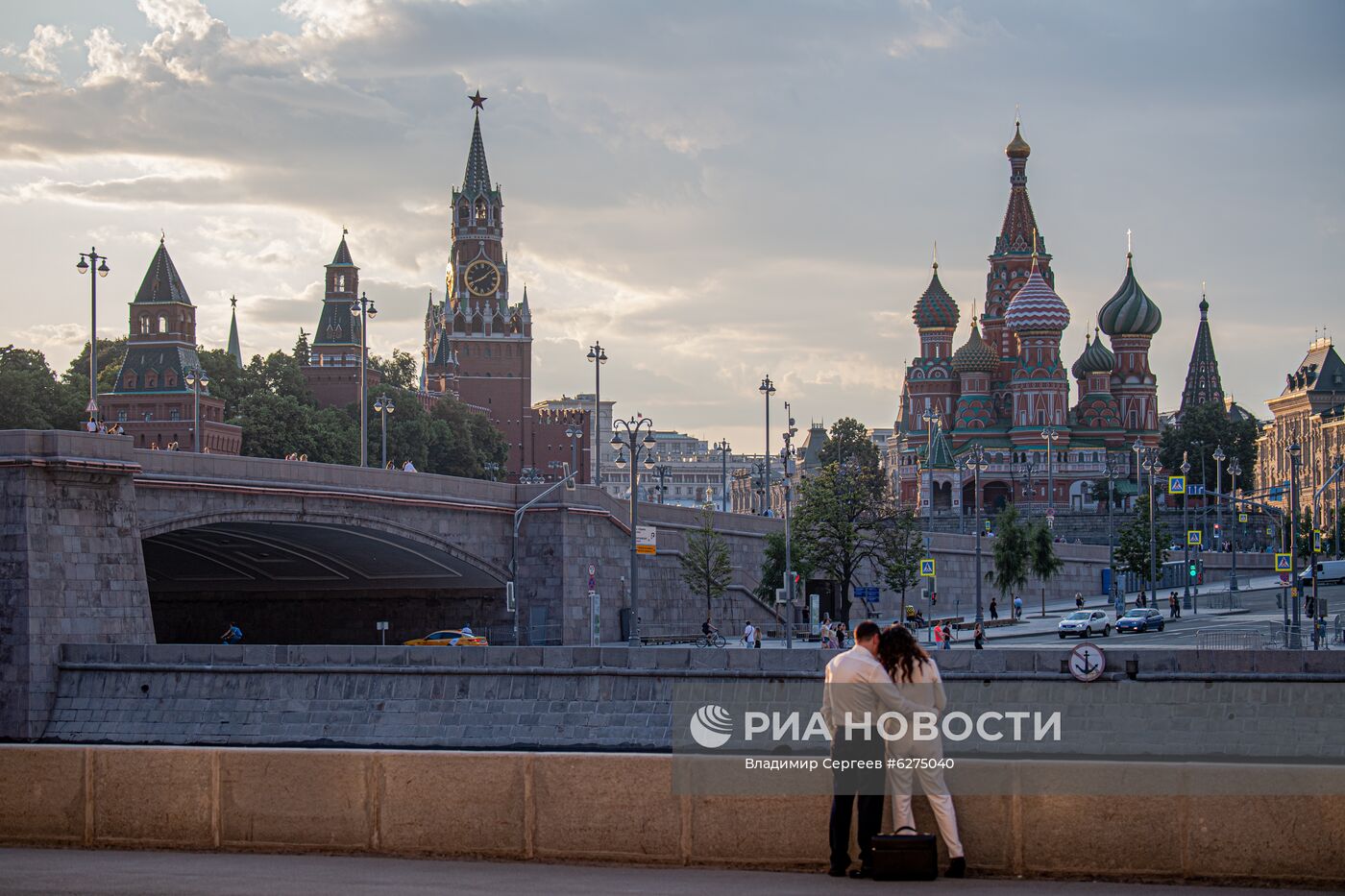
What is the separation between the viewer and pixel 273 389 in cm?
14012

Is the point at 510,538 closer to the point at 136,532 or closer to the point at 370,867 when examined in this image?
the point at 136,532

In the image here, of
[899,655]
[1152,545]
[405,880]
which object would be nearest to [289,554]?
[1152,545]

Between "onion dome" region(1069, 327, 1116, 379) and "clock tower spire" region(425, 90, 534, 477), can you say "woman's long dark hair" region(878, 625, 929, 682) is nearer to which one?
"onion dome" region(1069, 327, 1116, 379)

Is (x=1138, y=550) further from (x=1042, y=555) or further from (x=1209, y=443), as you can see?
(x=1209, y=443)

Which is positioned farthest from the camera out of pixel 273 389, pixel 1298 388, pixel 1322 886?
pixel 1298 388

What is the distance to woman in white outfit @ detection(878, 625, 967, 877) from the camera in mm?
13180

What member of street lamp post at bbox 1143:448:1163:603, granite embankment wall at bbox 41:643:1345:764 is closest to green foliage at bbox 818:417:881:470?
street lamp post at bbox 1143:448:1163:603

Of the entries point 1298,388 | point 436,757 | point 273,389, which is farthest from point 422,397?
point 436,757

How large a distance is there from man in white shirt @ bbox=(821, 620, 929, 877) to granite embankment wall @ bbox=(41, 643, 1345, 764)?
23.7 metres

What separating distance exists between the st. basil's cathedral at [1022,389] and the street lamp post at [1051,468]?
0.35 metres

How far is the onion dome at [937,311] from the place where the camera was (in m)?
158

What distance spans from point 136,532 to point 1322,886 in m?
33.8

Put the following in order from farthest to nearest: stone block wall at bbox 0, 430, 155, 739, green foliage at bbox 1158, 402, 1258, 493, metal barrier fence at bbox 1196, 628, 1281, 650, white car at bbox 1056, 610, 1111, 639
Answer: green foliage at bbox 1158, 402, 1258, 493
white car at bbox 1056, 610, 1111, 639
metal barrier fence at bbox 1196, 628, 1281, 650
stone block wall at bbox 0, 430, 155, 739

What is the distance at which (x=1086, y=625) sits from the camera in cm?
6469
